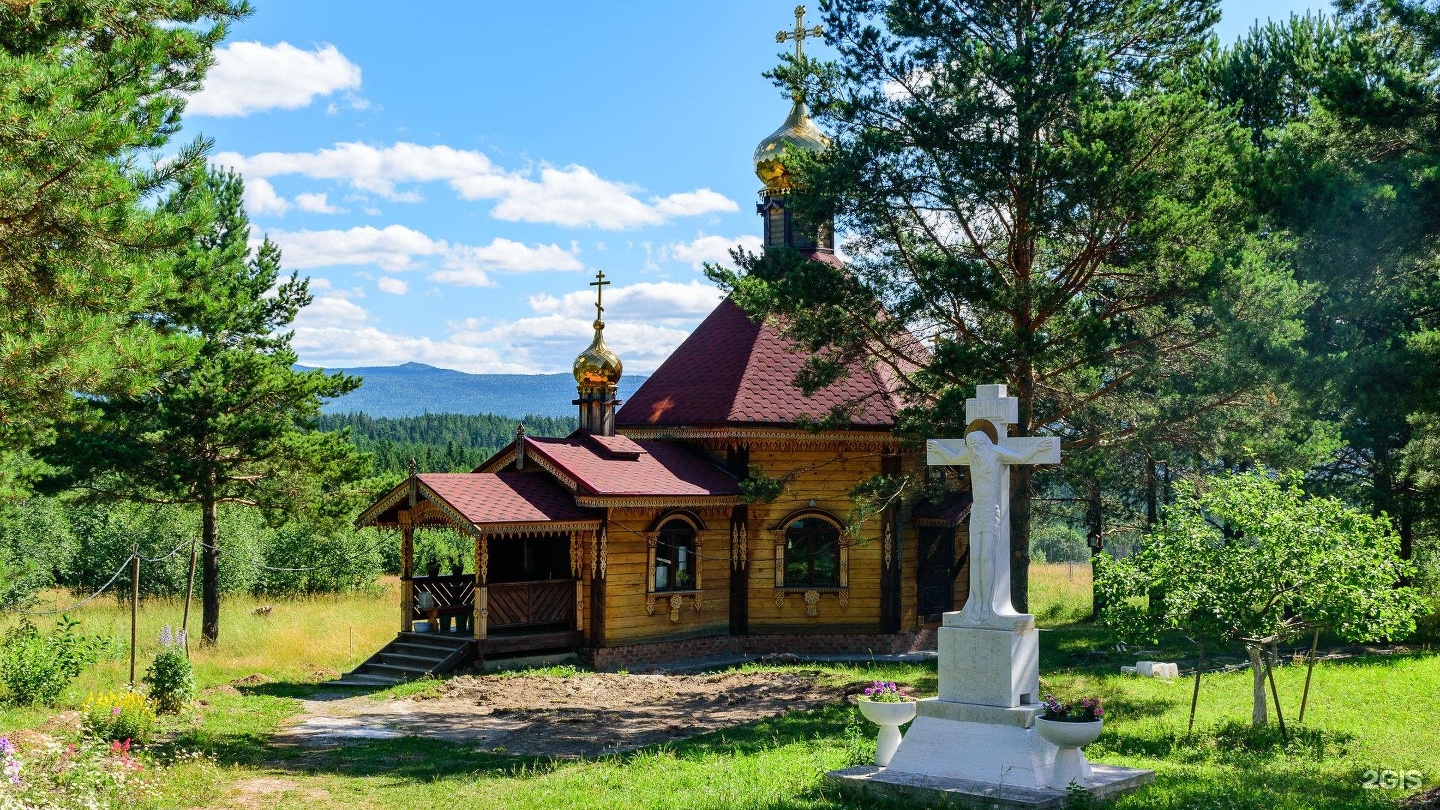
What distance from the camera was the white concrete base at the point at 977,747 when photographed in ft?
29.2

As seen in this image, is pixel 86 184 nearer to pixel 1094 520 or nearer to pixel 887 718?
pixel 887 718

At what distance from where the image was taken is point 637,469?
19.4 m

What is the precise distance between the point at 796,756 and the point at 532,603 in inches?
311

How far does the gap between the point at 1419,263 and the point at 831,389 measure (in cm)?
1083

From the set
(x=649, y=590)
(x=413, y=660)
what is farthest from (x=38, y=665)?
(x=649, y=590)

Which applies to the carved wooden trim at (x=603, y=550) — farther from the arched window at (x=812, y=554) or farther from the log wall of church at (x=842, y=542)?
the arched window at (x=812, y=554)

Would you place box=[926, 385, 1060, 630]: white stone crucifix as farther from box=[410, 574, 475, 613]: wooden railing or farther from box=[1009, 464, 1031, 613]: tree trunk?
box=[410, 574, 475, 613]: wooden railing

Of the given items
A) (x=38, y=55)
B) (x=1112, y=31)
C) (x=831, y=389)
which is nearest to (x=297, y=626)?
(x=831, y=389)

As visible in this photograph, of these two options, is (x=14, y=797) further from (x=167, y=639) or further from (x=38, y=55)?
(x=167, y=639)

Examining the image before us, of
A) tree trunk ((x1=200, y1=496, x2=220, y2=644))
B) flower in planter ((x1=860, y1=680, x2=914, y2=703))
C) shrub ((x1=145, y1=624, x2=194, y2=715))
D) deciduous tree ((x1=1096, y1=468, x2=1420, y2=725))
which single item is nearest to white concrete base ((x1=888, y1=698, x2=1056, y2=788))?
flower in planter ((x1=860, y1=680, x2=914, y2=703))

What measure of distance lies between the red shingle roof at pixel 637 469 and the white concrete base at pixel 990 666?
9.12 m

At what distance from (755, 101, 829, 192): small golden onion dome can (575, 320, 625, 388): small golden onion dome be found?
4912 millimetres

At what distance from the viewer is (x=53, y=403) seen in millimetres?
10016

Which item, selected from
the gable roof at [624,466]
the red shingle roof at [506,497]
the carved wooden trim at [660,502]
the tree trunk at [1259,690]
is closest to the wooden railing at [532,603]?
the red shingle roof at [506,497]
